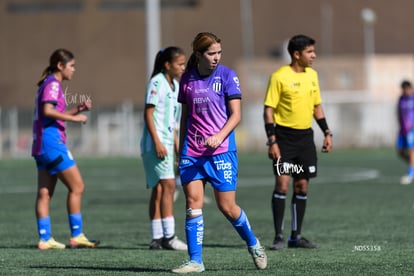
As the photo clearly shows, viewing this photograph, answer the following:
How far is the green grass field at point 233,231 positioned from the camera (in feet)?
33.9

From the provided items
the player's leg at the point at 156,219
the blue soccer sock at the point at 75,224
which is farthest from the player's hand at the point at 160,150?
the blue soccer sock at the point at 75,224

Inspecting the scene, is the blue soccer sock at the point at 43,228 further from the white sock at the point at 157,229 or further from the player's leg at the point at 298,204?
the player's leg at the point at 298,204

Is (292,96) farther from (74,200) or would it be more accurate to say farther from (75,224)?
(75,224)

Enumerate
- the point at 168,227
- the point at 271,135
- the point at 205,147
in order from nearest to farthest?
the point at 205,147
the point at 271,135
the point at 168,227

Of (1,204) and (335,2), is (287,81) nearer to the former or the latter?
(1,204)

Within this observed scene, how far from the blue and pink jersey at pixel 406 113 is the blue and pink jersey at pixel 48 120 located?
1265cm

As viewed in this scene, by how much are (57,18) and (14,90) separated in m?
5.75

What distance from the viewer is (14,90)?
7525cm

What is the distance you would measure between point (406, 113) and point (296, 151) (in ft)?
39.1

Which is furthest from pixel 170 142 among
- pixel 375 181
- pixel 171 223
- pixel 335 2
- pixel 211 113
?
pixel 335 2

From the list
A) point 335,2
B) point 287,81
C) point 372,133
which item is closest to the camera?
point 287,81

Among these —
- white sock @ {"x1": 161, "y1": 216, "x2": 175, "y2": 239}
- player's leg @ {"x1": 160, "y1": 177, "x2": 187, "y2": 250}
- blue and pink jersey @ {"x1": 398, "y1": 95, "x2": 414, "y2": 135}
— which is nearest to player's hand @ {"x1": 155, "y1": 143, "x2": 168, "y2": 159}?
player's leg @ {"x1": 160, "y1": 177, "x2": 187, "y2": 250}

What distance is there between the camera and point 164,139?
1249cm

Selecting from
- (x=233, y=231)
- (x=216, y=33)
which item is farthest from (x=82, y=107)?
(x=216, y=33)
